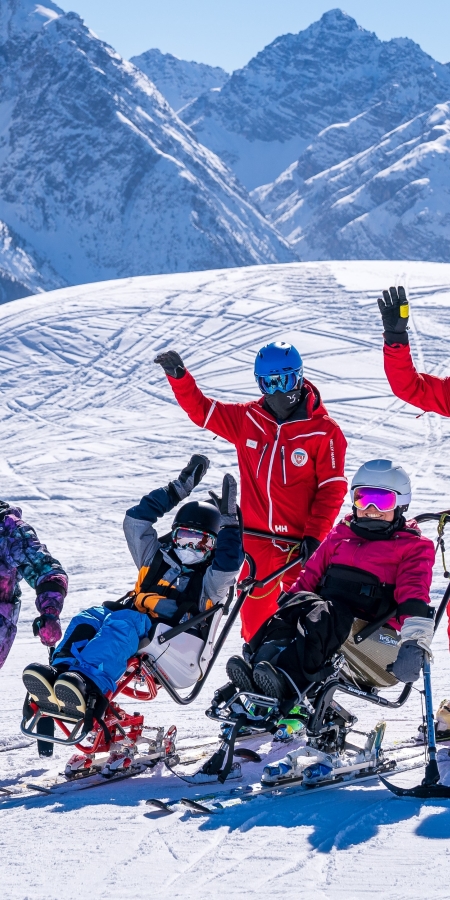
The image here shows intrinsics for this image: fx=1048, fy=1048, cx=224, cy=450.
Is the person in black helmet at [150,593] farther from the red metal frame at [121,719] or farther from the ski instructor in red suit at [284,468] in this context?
the ski instructor in red suit at [284,468]

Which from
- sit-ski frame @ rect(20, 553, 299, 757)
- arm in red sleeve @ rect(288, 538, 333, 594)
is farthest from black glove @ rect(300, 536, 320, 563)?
arm in red sleeve @ rect(288, 538, 333, 594)

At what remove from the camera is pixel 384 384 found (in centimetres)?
1867

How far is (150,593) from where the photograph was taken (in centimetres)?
508

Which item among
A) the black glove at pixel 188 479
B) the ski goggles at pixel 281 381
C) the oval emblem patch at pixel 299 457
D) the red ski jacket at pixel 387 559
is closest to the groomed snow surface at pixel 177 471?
the red ski jacket at pixel 387 559

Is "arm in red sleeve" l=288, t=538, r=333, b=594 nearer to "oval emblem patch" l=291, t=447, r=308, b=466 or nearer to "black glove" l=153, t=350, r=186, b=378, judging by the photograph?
"oval emblem patch" l=291, t=447, r=308, b=466

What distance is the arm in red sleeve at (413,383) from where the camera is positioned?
5531 mm

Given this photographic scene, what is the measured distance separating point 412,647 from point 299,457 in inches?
64.9

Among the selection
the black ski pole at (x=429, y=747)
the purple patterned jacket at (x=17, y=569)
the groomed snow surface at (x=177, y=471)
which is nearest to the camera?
the groomed snow surface at (x=177, y=471)

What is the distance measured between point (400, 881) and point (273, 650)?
4.07 ft

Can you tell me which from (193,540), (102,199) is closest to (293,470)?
(193,540)

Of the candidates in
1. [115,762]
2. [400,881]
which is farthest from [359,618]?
[400,881]

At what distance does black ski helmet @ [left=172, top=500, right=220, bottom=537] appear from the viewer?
5.23 metres

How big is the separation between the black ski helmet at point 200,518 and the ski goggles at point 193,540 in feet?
0.07

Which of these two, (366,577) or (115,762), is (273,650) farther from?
(115,762)
